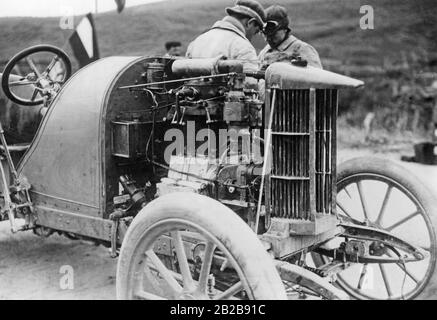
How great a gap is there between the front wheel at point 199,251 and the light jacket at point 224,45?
4.62 ft

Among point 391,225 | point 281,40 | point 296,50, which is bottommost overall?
point 391,225

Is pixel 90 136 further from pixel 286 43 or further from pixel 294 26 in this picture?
pixel 294 26

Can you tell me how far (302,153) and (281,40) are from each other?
8.51 ft

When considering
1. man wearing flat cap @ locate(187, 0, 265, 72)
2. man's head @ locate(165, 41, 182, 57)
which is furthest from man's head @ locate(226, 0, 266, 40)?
man's head @ locate(165, 41, 182, 57)

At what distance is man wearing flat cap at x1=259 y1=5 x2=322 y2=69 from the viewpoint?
16.5 ft

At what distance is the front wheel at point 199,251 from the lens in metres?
2.44

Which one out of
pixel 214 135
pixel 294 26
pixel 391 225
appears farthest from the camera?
pixel 294 26

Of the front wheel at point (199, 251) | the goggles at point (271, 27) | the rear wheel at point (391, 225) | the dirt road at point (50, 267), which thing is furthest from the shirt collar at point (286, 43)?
the front wheel at point (199, 251)

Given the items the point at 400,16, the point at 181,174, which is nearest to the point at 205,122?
the point at 181,174

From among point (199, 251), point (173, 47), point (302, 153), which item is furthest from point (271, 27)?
point (173, 47)

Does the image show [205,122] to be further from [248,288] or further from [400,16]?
[400,16]

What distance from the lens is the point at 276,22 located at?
5.04 m

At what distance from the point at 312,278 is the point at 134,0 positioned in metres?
6.15

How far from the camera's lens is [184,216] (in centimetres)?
263
